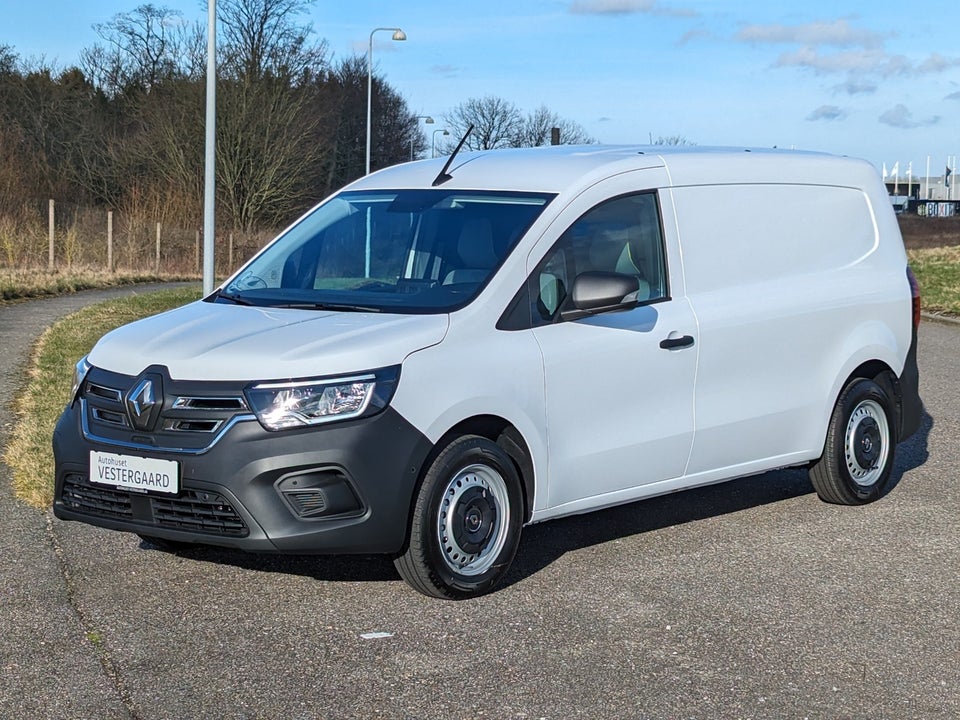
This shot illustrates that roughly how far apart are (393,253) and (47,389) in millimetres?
6142

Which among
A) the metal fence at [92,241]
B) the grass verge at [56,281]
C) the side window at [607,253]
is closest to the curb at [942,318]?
the grass verge at [56,281]

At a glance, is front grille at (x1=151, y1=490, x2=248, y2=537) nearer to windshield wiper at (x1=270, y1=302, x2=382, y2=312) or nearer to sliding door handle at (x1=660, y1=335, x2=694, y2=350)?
windshield wiper at (x1=270, y1=302, x2=382, y2=312)

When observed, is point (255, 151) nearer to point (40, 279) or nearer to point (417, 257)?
point (40, 279)

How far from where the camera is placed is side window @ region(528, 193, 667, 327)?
A: 232 inches

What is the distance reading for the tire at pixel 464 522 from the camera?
5.36 meters

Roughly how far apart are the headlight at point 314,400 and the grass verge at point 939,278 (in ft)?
44.2

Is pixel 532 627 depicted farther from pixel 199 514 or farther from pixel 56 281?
pixel 56 281

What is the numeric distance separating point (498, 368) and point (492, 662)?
127 centimetres

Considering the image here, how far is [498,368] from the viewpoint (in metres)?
5.55

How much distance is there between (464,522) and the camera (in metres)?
5.52

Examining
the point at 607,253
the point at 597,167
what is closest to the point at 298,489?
the point at 607,253

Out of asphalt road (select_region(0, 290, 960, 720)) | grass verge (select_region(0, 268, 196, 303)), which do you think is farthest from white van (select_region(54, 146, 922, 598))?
grass verge (select_region(0, 268, 196, 303))

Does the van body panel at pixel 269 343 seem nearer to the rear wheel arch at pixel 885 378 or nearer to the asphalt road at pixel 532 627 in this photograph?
the asphalt road at pixel 532 627

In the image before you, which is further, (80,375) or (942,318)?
(942,318)
